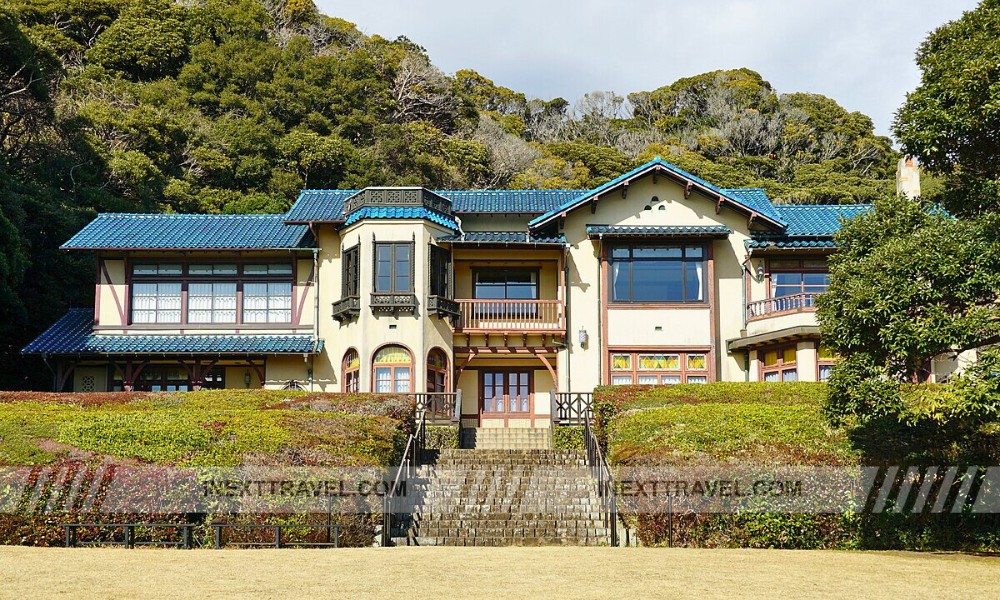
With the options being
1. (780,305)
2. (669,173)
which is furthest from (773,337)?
(669,173)

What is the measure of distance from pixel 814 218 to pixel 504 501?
639 inches

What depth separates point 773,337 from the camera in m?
29.0

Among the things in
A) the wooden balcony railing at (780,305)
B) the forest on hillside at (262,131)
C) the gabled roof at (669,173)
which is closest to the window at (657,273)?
the wooden balcony railing at (780,305)

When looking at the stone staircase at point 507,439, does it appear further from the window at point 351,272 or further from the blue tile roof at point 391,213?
the blue tile roof at point 391,213

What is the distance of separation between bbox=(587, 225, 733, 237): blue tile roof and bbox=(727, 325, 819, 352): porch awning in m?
3.21

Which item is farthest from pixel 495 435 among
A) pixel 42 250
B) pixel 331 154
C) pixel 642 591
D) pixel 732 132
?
pixel 732 132

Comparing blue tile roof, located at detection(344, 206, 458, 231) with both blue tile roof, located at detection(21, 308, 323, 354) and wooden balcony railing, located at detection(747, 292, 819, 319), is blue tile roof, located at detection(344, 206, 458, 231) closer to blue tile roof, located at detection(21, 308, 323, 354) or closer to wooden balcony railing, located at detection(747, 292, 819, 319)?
blue tile roof, located at detection(21, 308, 323, 354)

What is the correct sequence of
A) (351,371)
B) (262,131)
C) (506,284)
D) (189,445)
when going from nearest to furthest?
(189,445)
(351,371)
(506,284)
(262,131)

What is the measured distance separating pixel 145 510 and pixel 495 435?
12.5 m

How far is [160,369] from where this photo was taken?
105ft

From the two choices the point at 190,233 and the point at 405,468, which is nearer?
the point at 405,468

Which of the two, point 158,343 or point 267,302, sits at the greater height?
point 267,302

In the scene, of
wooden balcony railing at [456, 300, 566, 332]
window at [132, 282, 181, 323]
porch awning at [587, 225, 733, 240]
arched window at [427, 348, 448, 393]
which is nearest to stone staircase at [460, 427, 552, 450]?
arched window at [427, 348, 448, 393]

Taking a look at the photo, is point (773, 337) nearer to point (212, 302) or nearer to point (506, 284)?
point (506, 284)
